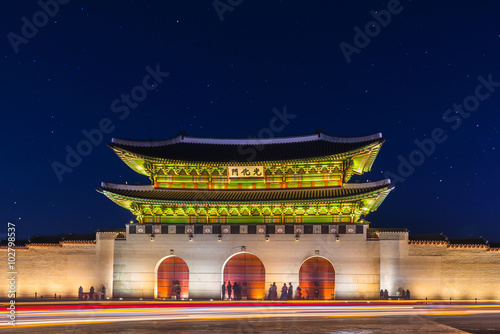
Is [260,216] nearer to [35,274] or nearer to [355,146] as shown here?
[355,146]

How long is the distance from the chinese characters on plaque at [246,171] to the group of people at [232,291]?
700 centimetres

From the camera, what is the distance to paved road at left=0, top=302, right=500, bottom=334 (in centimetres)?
1750

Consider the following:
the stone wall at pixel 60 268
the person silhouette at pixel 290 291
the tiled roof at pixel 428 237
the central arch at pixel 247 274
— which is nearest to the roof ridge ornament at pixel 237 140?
the tiled roof at pixel 428 237

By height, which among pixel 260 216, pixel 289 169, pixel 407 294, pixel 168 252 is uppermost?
pixel 289 169

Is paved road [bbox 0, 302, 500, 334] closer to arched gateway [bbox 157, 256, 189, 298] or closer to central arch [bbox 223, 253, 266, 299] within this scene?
central arch [bbox 223, 253, 266, 299]

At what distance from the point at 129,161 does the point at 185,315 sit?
47.7 feet

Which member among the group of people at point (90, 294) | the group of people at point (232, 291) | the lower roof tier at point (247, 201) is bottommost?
the group of people at point (90, 294)

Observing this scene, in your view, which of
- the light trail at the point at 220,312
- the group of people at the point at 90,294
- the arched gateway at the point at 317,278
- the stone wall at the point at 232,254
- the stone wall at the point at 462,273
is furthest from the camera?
the group of people at the point at 90,294

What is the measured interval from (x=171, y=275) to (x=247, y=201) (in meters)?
7.05

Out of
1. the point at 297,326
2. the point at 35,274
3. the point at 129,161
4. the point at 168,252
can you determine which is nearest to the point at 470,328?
the point at 297,326

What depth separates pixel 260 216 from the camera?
30703 mm

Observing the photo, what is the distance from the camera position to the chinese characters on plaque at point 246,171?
31453mm

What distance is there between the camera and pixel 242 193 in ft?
102

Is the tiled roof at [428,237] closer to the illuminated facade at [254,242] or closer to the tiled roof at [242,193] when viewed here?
the illuminated facade at [254,242]
